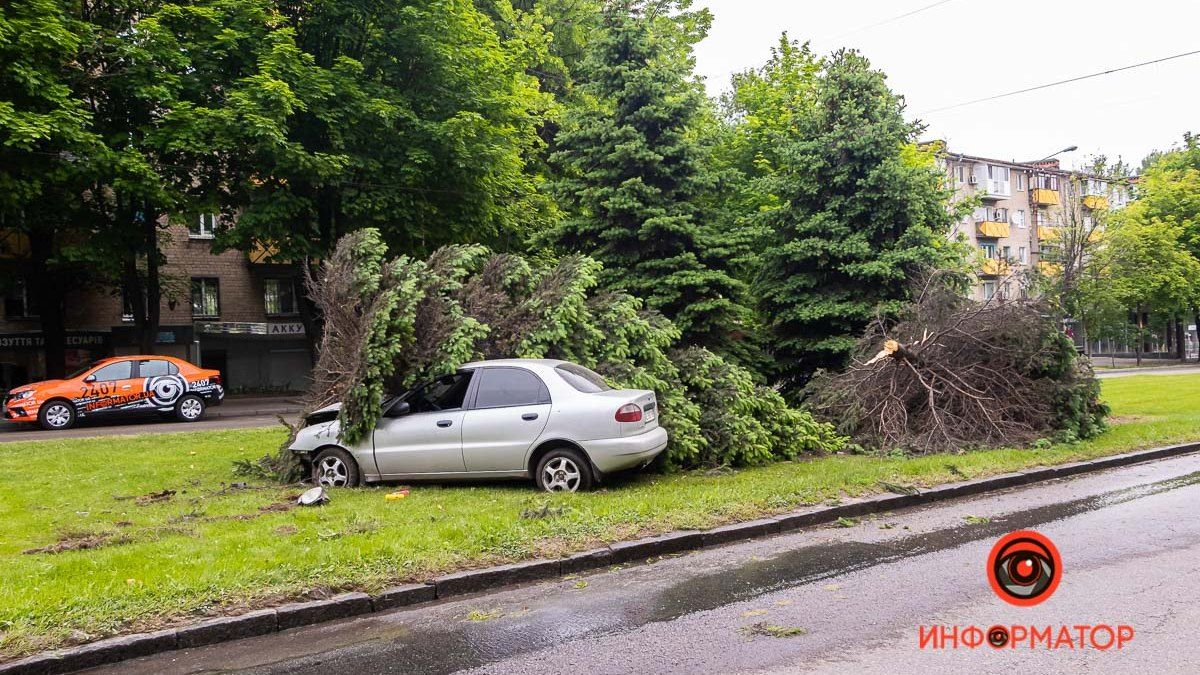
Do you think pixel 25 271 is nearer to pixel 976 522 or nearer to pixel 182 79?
pixel 182 79

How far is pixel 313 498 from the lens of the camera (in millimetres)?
8555

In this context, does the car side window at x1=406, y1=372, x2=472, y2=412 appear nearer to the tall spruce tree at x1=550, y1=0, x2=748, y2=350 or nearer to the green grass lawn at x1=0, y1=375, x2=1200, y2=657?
the green grass lawn at x1=0, y1=375, x2=1200, y2=657

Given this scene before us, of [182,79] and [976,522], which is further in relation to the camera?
[182,79]

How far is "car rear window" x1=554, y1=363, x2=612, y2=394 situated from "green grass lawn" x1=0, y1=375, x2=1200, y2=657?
1149 millimetres

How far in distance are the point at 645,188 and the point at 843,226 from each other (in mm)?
3776

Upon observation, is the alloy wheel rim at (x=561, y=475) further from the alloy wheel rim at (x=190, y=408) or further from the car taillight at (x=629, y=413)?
the alloy wheel rim at (x=190, y=408)

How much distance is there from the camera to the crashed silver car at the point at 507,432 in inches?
348

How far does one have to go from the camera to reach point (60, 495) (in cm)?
957

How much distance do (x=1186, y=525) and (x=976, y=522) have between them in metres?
1.70

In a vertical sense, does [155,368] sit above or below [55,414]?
above

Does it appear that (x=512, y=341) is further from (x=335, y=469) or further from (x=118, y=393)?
(x=118, y=393)

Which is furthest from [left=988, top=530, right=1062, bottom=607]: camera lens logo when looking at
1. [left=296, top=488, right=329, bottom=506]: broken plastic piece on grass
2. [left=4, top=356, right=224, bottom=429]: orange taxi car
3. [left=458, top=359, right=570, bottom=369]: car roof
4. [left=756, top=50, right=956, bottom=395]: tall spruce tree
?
[left=4, top=356, right=224, bottom=429]: orange taxi car

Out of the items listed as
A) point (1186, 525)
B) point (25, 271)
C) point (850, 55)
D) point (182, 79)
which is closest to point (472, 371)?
point (1186, 525)

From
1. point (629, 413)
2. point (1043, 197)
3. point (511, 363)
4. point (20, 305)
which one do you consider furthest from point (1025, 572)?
point (1043, 197)
